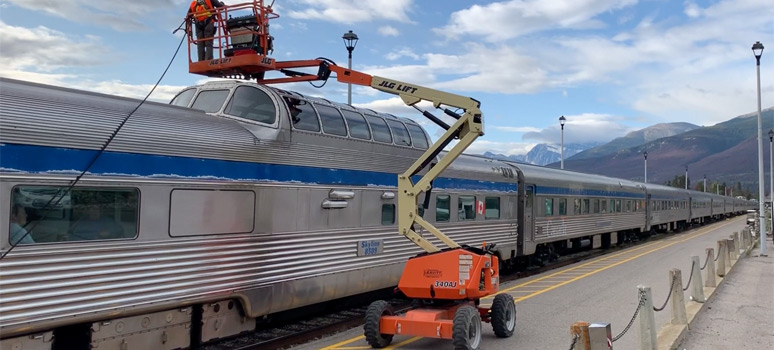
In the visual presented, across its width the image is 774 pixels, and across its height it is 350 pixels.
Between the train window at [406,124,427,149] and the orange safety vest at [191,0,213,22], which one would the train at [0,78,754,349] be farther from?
the orange safety vest at [191,0,213,22]

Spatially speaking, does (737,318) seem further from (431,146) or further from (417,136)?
(417,136)

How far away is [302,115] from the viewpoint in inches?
363

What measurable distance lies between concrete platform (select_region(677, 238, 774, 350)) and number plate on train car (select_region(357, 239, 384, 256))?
484cm

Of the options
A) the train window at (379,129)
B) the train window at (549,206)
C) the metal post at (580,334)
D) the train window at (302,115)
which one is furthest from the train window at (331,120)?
the train window at (549,206)

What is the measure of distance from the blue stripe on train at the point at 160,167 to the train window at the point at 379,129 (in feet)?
2.53

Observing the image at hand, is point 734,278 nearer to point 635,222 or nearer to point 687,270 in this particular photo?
point 687,270

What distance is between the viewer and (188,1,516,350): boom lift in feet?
26.0

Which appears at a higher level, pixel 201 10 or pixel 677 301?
pixel 201 10

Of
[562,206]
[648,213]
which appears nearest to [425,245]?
[562,206]

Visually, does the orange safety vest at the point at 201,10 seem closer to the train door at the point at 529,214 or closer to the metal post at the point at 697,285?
the metal post at the point at 697,285

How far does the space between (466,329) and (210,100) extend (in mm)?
4962

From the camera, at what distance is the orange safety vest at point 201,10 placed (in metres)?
10.4

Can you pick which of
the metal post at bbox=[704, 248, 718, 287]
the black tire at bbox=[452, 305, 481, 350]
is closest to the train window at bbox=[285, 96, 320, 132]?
the black tire at bbox=[452, 305, 481, 350]

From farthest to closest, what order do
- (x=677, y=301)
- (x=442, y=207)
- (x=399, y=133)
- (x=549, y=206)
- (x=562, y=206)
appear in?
(x=562, y=206)
(x=549, y=206)
(x=442, y=207)
(x=399, y=133)
(x=677, y=301)
